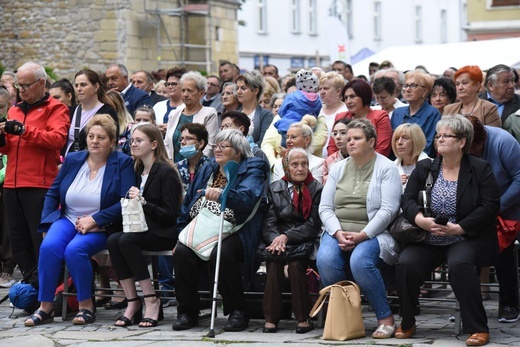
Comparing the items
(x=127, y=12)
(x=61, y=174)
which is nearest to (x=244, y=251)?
(x=61, y=174)

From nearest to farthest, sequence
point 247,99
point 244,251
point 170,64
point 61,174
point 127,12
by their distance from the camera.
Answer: point 244,251
point 61,174
point 247,99
point 127,12
point 170,64

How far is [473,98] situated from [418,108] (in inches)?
28.5

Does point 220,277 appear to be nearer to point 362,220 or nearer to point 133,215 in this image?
point 133,215

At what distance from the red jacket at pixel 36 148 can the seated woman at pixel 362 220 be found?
290cm

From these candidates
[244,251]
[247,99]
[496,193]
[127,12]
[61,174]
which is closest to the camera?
[496,193]

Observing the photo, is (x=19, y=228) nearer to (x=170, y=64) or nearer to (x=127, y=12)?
(x=127, y=12)

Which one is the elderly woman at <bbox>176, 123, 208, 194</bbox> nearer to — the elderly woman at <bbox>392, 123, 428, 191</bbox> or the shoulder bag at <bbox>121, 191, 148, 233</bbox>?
the shoulder bag at <bbox>121, 191, 148, 233</bbox>

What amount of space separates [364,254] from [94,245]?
2469mm

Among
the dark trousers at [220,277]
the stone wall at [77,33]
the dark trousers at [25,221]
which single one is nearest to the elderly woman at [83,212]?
the dark trousers at [25,221]

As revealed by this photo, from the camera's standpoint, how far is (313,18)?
180ft

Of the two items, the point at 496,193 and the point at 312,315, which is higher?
the point at 496,193

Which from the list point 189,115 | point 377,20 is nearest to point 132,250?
point 189,115

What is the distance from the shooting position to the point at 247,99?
12.5 m

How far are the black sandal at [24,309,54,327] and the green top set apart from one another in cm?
276
